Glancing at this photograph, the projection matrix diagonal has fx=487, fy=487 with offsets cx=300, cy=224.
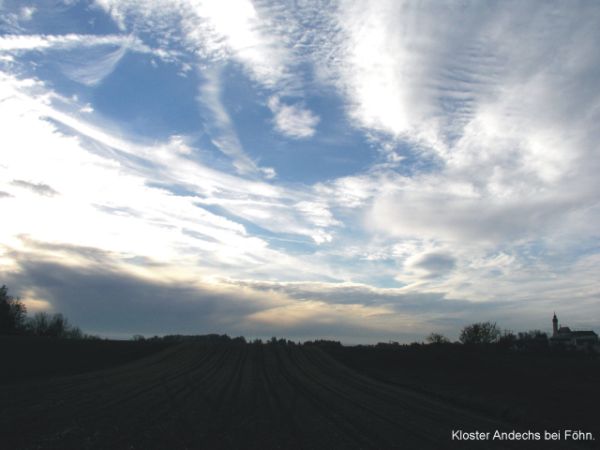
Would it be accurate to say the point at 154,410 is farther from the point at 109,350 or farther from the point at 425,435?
the point at 109,350

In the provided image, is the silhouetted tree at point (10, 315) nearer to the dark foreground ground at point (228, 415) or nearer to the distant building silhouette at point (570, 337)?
the dark foreground ground at point (228, 415)

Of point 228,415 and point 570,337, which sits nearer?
point 228,415

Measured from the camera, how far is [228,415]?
24438mm

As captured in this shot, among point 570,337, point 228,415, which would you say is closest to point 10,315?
point 228,415

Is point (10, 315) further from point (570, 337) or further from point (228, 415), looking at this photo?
point (570, 337)

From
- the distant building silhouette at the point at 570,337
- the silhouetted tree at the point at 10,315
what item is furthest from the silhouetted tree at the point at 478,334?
the silhouetted tree at the point at 10,315

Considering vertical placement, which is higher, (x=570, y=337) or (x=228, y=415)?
(x=570, y=337)

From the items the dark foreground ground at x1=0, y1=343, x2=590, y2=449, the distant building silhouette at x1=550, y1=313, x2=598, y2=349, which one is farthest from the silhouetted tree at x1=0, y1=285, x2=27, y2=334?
the distant building silhouette at x1=550, y1=313, x2=598, y2=349

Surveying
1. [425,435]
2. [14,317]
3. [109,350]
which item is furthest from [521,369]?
[14,317]

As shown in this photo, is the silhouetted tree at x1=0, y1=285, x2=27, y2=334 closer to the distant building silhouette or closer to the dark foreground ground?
the dark foreground ground

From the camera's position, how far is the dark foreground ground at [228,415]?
18.4 m

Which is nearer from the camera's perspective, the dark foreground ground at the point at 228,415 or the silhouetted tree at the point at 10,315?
the dark foreground ground at the point at 228,415

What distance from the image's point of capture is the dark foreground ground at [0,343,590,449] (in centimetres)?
1842

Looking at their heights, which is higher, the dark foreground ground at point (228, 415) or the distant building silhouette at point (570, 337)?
the distant building silhouette at point (570, 337)
